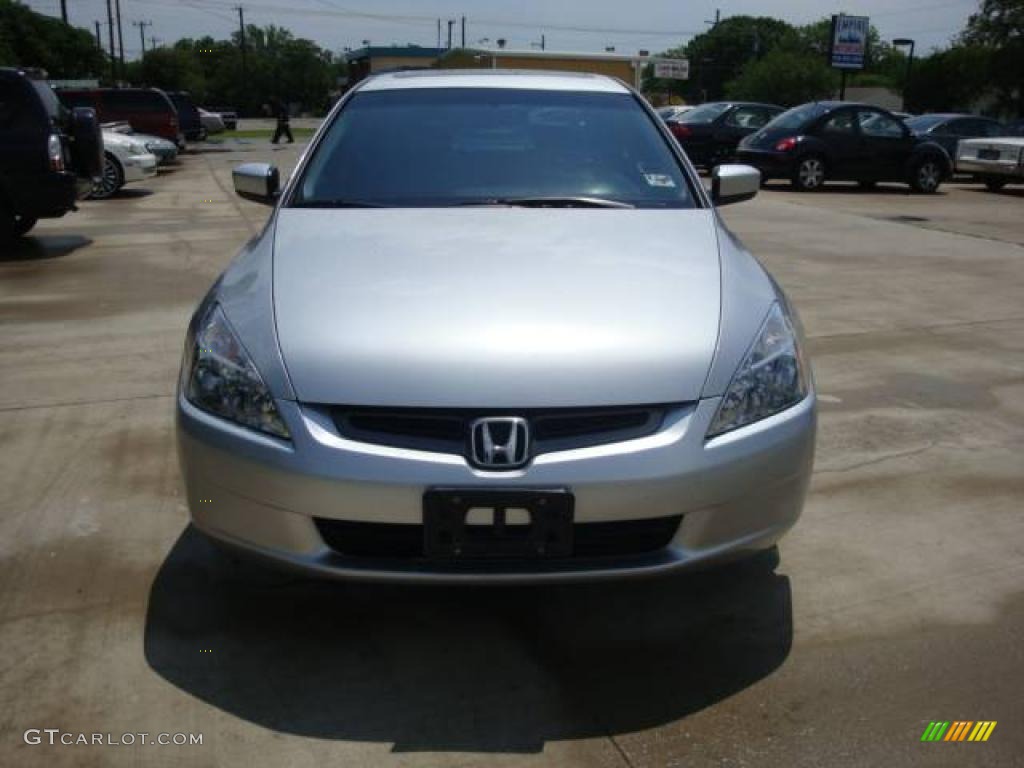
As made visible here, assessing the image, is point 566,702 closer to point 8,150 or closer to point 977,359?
point 977,359

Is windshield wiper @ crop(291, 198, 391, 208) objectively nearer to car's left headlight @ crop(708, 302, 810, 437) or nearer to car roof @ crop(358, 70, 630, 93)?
car roof @ crop(358, 70, 630, 93)

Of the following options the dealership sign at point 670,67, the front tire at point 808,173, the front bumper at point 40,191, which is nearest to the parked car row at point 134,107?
the front bumper at point 40,191

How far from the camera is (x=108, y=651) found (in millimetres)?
2768

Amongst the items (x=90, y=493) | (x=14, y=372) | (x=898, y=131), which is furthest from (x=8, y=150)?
(x=898, y=131)

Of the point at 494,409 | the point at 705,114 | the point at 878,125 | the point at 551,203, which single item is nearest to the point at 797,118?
the point at 878,125

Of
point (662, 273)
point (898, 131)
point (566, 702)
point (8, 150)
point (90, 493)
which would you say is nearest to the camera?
Answer: point (566, 702)

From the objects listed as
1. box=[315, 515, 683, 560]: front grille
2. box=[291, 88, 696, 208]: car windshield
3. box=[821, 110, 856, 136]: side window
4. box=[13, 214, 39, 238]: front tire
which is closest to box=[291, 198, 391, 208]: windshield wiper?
box=[291, 88, 696, 208]: car windshield

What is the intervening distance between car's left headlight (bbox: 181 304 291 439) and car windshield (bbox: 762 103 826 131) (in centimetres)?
1569

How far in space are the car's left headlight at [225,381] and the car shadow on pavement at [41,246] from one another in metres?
7.55

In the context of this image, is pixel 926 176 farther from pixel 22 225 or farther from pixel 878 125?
pixel 22 225

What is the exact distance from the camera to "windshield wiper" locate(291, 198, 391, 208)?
A: 353cm

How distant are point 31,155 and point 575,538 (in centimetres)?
861

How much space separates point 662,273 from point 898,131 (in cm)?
1603

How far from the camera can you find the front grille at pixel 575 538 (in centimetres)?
245
